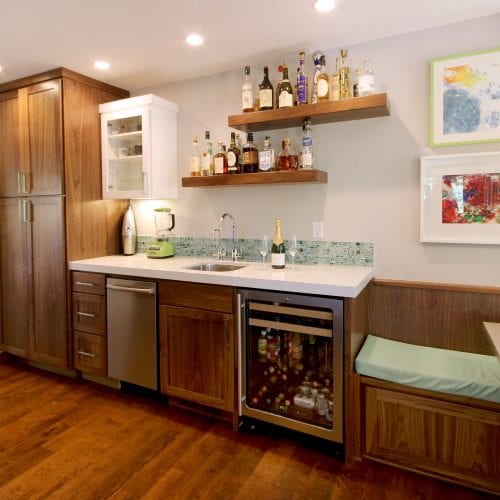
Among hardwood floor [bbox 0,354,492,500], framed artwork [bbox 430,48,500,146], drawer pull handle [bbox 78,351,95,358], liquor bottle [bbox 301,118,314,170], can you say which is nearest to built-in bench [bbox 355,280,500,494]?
hardwood floor [bbox 0,354,492,500]

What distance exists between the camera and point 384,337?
7.55 ft

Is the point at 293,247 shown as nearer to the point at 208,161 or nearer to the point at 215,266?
the point at 215,266

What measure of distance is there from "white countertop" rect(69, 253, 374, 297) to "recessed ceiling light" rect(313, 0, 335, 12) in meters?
1.38

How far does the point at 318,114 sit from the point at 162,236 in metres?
1.54

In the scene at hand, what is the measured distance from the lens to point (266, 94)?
2.40 meters

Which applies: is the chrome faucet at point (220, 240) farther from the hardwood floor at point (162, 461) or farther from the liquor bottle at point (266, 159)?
the hardwood floor at point (162, 461)

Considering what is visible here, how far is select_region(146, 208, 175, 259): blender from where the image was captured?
2.88 metres

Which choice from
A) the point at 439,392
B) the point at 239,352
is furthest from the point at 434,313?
the point at 239,352

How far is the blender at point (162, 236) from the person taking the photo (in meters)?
2.88

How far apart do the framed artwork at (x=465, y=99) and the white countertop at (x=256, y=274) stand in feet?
2.99

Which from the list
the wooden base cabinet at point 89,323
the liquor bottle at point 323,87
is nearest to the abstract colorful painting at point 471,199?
the liquor bottle at point 323,87

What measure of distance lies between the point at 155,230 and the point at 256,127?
1.24 meters

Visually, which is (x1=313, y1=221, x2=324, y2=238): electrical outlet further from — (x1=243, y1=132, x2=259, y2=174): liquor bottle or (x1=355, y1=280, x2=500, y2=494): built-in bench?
(x1=355, y1=280, x2=500, y2=494): built-in bench

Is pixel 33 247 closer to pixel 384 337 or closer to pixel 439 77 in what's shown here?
pixel 384 337
